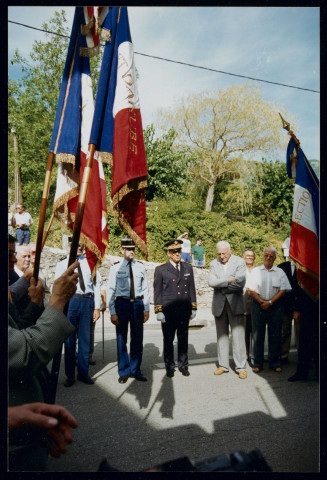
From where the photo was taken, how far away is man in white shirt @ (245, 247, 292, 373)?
479 centimetres

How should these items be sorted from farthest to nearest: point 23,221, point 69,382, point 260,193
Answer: point 260,193
point 23,221
point 69,382

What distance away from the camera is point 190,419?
3189mm

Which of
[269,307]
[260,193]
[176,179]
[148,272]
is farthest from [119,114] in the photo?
[148,272]

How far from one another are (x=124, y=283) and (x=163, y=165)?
251 cm

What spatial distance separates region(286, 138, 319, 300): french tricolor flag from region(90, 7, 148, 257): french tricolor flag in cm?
131

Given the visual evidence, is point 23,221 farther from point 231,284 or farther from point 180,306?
point 231,284

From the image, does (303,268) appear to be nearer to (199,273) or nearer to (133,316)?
(133,316)

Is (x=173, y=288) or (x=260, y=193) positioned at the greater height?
(x=260, y=193)

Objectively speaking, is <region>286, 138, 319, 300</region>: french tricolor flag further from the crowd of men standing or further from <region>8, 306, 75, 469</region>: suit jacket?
<region>8, 306, 75, 469</region>: suit jacket

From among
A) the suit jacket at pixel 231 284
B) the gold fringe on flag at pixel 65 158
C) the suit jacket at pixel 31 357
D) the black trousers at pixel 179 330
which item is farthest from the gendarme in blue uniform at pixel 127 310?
the suit jacket at pixel 31 357

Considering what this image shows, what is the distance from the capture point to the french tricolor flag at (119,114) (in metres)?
2.42

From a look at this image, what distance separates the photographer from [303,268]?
273 cm

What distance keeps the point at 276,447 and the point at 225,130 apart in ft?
20.6

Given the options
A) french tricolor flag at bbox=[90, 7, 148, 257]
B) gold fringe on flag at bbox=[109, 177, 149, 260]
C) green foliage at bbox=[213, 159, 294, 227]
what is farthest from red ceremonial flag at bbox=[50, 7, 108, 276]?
green foliage at bbox=[213, 159, 294, 227]
